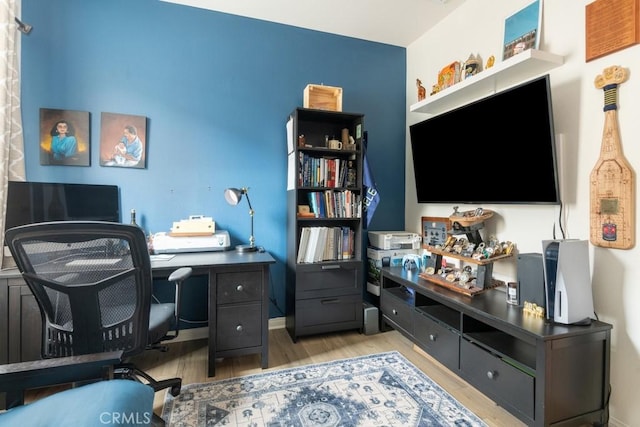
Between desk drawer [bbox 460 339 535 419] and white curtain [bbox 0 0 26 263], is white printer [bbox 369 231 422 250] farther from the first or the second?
white curtain [bbox 0 0 26 263]

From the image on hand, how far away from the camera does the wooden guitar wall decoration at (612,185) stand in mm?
1422

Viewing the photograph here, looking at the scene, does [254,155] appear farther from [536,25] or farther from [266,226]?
[536,25]

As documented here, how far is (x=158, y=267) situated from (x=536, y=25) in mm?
2656

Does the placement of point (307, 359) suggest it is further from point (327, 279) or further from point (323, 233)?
point (323, 233)

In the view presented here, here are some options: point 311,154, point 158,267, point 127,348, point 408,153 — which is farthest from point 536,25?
point 127,348

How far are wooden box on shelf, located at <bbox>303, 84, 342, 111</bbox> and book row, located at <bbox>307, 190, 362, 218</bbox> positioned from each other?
707mm

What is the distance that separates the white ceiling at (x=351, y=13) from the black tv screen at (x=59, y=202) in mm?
1598

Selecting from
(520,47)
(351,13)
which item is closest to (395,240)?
(520,47)

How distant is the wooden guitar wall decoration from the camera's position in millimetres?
1422

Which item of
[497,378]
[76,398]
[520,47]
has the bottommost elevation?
[497,378]

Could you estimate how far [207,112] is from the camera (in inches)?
98.3

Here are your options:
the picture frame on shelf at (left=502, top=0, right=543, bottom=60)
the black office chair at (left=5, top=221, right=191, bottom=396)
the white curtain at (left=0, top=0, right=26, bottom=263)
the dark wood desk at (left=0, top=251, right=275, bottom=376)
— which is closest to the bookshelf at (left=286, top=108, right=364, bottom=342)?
the dark wood desk at (left=0, top=251, right=275, bottom=376)

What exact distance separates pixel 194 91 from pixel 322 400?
2.40 meters

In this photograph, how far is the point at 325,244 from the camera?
249cm
